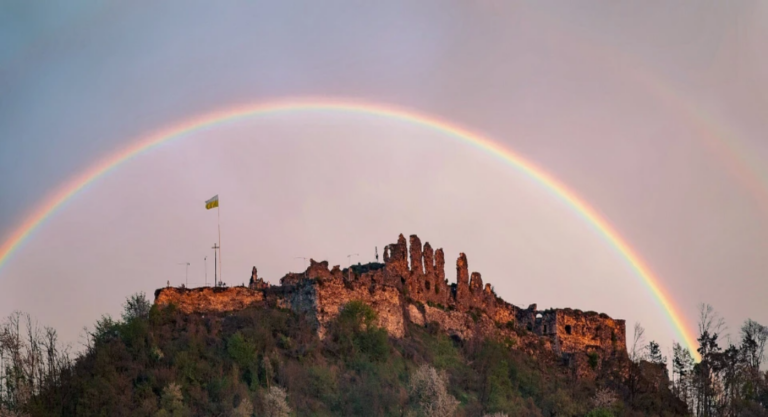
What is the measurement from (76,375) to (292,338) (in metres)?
16.4

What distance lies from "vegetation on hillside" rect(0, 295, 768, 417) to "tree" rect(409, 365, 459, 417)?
90mm

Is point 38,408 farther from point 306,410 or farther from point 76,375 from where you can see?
point 306,410

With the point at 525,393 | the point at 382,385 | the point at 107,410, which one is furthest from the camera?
the point at 525,393

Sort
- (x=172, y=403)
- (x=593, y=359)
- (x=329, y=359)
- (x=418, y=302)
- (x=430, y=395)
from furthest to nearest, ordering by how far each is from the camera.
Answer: (x=593, y=359) → (x=418, y=302) → (x=329, y=359) → (x=430, y=395) → (x=172, y=403)

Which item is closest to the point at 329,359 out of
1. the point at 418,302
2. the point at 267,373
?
the point at 267,373

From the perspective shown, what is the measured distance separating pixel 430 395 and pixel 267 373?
1237 cm

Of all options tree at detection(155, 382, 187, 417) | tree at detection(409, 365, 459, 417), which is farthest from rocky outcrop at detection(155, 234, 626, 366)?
tree at detection(155, 382, 187, 417)

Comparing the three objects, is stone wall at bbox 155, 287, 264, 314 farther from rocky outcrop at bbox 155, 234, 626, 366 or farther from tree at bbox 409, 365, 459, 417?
tree at bbox 409, 365, 459, 417

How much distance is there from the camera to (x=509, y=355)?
341ft

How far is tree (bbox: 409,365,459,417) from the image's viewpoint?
7949cm

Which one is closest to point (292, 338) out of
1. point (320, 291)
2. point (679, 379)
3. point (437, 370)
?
point (320, 291)

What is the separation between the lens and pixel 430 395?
8088 centimetres

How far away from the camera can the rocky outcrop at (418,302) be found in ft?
284

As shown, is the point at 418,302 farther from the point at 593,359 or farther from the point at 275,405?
the point at 275,405
